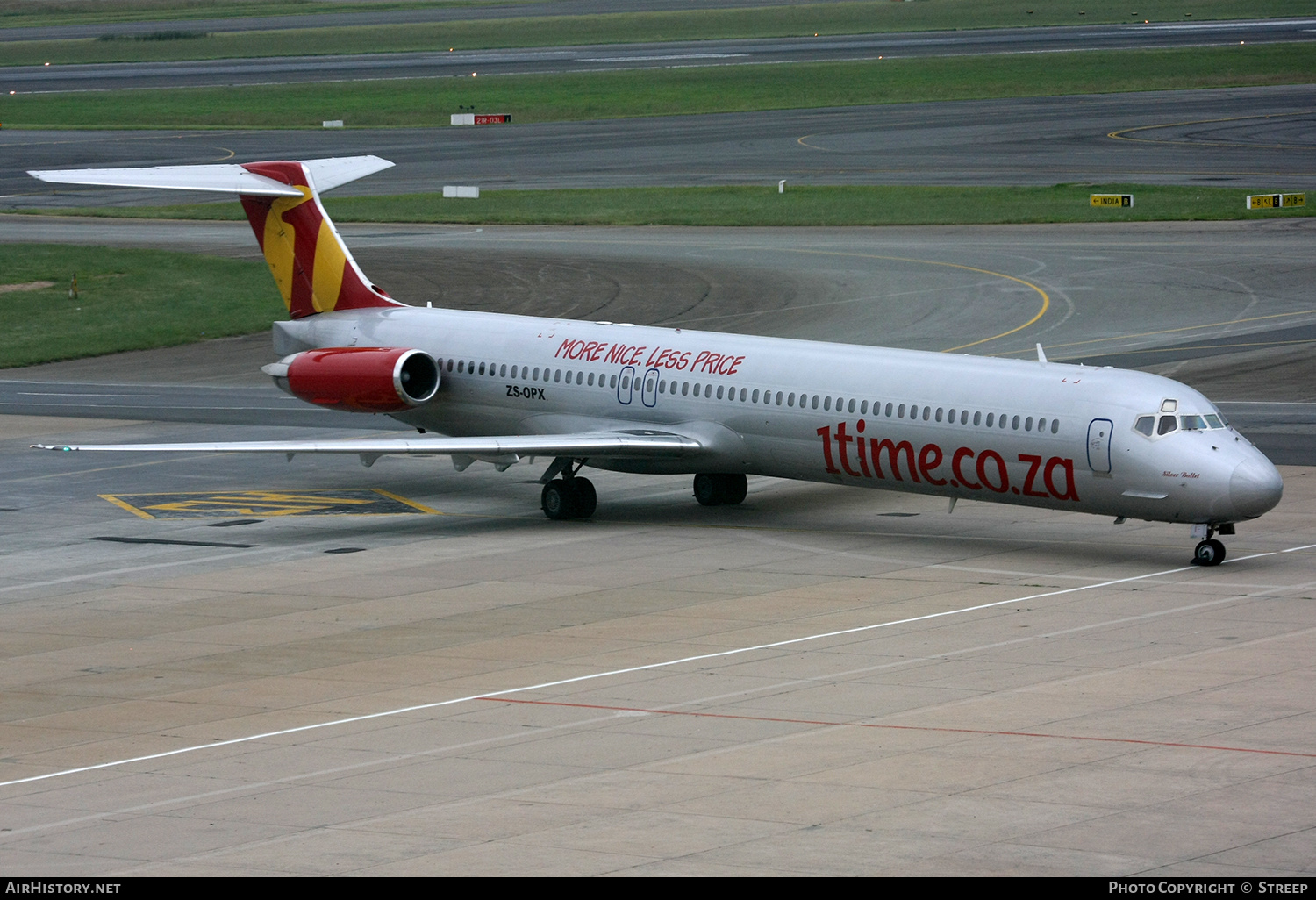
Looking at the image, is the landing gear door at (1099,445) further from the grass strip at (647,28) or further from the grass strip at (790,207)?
the grass strip at (647,28)

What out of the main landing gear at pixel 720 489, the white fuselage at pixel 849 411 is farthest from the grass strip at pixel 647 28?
the main landing gear at pixel 720 489

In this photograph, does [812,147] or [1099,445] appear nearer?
[1099,445]

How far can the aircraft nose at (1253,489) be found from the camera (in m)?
27.6

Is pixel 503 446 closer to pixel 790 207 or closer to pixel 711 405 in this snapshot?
pixel 711 405

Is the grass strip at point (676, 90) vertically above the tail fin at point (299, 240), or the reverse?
the grass strip at point (676, 90)

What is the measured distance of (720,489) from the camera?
35625 mm

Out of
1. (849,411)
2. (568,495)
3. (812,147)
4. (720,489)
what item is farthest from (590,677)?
(812,147)

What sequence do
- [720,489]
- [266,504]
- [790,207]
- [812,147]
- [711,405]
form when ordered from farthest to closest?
[812,147]
[790,207]
[266,504]
[720,489]
[711,405]

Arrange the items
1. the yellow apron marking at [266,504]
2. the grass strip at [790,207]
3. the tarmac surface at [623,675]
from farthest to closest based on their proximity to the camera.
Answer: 1. the grass strip at [790,207]
2. the yellow apron marking at [266,504]
3. the tarmac surface at [623,675]

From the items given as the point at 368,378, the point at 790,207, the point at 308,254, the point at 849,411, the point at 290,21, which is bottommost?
the point at 849,411

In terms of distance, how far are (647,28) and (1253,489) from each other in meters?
148

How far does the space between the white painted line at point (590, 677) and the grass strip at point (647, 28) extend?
133m

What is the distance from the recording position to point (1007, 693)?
21297mm
